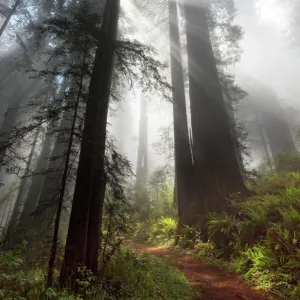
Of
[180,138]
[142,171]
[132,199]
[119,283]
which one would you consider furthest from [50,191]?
[142,171]

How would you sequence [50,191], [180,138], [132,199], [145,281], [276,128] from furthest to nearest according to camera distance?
[276,128], [50,191], [180,138], [132,199], [145,281]

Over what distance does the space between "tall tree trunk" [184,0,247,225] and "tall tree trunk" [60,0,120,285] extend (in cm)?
445

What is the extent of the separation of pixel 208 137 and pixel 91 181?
5.36 meters

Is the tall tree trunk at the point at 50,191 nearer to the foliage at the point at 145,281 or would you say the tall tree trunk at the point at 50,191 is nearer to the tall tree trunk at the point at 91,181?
the tall tree trunk at the point at 91,181

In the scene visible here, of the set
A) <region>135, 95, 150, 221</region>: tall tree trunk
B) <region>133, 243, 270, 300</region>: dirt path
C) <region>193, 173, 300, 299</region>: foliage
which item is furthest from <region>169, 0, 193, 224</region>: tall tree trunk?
<region>135, 95, 150, 221</region>: tall tree trunk

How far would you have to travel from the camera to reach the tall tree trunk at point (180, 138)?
9.22m

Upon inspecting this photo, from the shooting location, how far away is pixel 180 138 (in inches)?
404

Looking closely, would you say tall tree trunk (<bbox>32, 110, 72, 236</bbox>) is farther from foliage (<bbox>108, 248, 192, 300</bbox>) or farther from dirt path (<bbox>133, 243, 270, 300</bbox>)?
dirt path (<bbox>133, 243, 270, 300</bbox>)

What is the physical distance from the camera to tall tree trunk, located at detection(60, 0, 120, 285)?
3.90 m

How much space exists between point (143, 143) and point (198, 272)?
2303 cm

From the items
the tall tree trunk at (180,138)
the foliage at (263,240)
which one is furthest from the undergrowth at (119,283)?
the tall tree trunk at (180,138)

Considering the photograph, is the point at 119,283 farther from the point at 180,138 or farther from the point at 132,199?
the point at 180,138

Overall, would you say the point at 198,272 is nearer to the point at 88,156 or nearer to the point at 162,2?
the point at 88,156

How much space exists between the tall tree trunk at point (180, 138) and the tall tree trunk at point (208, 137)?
0.53m
